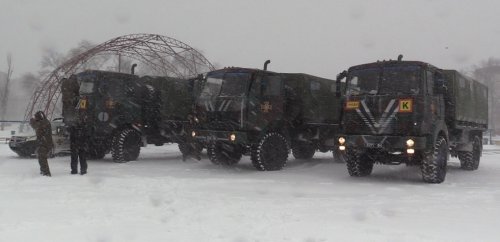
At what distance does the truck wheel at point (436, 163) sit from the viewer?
1062 cm

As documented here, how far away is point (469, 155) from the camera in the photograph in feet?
47.5

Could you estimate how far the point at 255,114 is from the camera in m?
12.6

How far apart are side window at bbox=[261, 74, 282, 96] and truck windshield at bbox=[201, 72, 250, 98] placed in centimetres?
53

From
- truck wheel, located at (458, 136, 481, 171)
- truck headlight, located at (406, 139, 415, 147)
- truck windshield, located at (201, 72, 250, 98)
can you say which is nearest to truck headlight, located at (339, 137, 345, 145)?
truck headlight, located at (406, 139, 415, 147)

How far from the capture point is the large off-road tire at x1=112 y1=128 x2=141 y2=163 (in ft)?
46.9

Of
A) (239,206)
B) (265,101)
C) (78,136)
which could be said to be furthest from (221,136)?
(239,206)

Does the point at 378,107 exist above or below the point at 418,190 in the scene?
above

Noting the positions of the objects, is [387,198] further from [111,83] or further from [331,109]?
[111,83]

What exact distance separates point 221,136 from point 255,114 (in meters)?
1.07

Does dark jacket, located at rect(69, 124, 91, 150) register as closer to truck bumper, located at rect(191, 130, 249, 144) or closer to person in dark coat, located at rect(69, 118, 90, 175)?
person in dark coat, located at rect(69, 118, 90, 175)

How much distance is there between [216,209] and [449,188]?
567cm

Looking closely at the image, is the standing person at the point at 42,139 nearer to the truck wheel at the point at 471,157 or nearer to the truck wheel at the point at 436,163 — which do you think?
the truck wheel at the point at 436,163

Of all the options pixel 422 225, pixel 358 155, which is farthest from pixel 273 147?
pixel 422 225

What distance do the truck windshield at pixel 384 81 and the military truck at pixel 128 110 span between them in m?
4.88
